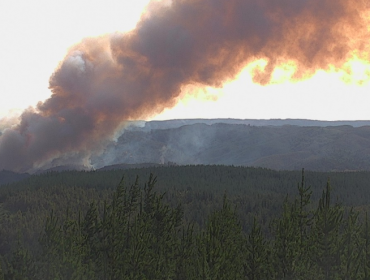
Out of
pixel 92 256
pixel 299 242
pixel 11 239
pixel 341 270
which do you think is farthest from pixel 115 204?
pixel 11 239

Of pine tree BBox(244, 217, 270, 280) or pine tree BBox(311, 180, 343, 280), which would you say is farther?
pine tree BBox(311, 180, 343, 280)

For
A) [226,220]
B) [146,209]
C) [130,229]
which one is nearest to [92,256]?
[130,229]

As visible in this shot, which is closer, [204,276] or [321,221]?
[204,276]

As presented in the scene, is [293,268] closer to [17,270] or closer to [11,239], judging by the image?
[17,270]

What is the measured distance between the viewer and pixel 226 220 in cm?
5888

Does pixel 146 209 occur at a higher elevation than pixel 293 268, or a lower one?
higher

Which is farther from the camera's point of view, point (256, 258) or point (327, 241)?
point (327, 241)

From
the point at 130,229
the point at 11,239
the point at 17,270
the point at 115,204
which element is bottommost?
the point at 11,239

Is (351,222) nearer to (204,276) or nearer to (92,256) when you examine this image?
(204,276)

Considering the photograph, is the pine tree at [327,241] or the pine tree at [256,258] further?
the pine tree at [327,241]

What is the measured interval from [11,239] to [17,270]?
8199cm

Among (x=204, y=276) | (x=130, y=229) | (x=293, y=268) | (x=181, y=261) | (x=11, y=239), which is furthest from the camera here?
(x=11, y=239)

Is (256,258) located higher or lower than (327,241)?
lower

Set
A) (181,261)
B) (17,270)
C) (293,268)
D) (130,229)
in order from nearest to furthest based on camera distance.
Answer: (293,268)
(181,261)
(130,229)
(17,270)
